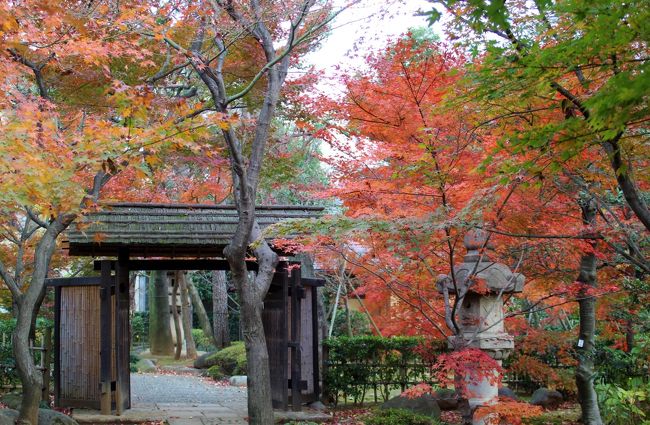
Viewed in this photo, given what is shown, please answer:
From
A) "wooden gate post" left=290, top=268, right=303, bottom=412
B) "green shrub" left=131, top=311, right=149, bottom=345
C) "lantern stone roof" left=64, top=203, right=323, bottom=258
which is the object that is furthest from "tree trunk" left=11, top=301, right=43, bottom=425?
"green shrub" left=131, top=311, right=149, bottom=345

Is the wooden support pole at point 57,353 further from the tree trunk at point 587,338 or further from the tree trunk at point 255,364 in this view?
the tree trunk at point 587,338

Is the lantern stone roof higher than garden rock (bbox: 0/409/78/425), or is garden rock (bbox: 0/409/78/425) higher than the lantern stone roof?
the lantern stone roof

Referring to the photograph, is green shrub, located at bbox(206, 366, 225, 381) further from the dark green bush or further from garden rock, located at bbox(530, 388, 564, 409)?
garden rock, located at bbox(530, 388, 564, 409)

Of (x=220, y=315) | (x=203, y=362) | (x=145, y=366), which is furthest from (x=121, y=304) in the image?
(x=220, y=315)

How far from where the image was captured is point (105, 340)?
10312mm

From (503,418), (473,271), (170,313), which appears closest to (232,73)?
(473,271)

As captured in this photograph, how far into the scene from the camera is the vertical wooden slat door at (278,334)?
35.3 feet

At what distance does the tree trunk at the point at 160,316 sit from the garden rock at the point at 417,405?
13.2 meters

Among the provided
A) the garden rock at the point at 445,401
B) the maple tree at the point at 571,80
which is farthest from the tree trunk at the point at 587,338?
the garden rock at the point at 445,401

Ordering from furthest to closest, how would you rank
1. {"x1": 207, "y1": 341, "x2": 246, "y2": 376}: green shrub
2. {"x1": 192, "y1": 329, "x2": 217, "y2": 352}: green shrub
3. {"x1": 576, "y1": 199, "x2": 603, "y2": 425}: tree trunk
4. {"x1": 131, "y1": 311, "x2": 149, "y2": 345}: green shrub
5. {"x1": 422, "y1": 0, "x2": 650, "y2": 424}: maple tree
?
{"x1": 131, "y1": 311, "x2": 149, "y2": 345}: green shrub < {"x1": 192, "y1": 329, "x2": 217, "y2": 352}: green shrub < {"x1": 207, "y1": 341, "x2": 246, "y2": 376}: green shrub < {"x1": 576, "y1": 199, "x2": 603, "y2": 425}: tree trunk < {"x1": 422, "y1": 0, "x2": 650, "y2": 424}: maple tree

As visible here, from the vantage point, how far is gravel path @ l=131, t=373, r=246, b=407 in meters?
12.7

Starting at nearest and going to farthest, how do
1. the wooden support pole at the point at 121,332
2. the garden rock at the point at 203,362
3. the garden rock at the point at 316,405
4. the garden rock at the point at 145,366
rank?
the wooden support pole at the point at 121,332
the garden rock at the point at 316,405
the garden rock at the point at 203,362
the garden rock at the point at 145,366

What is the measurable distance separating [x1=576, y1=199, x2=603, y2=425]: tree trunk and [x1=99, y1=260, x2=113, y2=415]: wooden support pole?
23.0 ft

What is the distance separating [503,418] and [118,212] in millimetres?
6620
